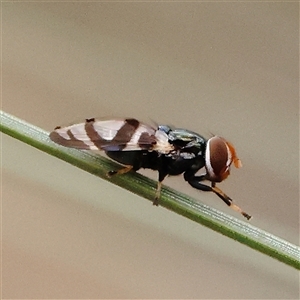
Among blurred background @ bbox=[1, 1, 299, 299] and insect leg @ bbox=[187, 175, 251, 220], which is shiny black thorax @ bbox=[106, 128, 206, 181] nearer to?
insect leg @ bbox=[187, 175, 251, 220]

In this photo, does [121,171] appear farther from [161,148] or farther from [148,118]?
[148,118]

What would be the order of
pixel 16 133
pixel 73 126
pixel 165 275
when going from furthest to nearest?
pixel 165 275 < pixel 73 126 < pixel 16 133

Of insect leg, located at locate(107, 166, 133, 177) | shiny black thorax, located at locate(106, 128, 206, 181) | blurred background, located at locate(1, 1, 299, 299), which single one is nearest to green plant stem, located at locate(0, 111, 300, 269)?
insect leg, located at locate(107, 166, 133, 177)

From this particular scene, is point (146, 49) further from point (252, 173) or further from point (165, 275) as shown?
point (165, 275)

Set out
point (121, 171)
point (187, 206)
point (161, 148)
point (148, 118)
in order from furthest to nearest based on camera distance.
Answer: point (148, 118) < point (161, 148) < point (121, 171) < point (187, 206)

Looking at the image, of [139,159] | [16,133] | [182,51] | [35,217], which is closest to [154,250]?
[35,217]

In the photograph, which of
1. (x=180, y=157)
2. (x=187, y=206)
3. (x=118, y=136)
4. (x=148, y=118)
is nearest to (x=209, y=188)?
(x=180, y=157)

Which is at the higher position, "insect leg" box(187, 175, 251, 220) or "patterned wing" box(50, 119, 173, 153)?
"patterned wing" box(50, 119, 173, 153)
